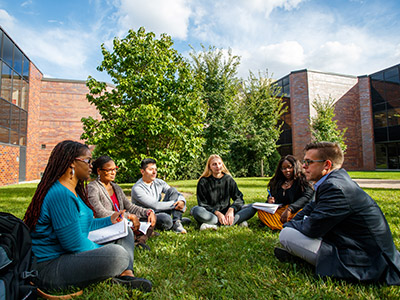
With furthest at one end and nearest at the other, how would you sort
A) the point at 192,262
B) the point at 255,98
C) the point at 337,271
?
the point at 255,98
the point at 192,262
the point at 337,271

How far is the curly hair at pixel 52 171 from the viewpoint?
6.51 ft

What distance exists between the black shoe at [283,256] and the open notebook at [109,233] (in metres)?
1.81

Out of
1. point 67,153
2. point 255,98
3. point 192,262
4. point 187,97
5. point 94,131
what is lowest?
point 192,262

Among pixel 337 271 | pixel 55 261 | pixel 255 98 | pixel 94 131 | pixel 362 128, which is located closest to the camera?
pixel 55 261

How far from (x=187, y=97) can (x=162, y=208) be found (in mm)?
4260

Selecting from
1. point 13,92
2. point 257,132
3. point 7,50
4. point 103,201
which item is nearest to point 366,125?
point 257,132

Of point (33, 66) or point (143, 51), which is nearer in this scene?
point (143, 51)

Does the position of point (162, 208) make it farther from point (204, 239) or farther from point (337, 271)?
point (337, 271)

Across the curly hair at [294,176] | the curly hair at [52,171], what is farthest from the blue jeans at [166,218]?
the curly hair at [52,171]

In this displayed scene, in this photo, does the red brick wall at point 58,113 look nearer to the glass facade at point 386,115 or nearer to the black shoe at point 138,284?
the black shoe at point 138,284

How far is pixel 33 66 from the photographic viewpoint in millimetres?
22438

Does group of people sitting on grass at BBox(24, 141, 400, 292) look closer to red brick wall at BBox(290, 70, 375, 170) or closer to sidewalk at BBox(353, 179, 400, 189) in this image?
sidewalk at BBox(353, 179, 400, 189)

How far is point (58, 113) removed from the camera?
2453 cm

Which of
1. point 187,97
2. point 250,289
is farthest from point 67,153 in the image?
point 187,97
